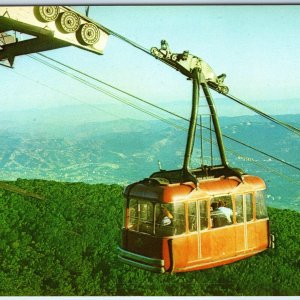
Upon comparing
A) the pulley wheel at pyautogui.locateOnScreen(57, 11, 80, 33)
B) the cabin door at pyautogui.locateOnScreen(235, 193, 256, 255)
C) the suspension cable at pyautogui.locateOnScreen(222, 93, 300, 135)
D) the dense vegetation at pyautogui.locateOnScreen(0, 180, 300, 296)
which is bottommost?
the dense vegetation at pyautogui.locateOnScreen(0, 180, 300, 296)

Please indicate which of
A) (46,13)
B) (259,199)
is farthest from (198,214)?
(46,13)

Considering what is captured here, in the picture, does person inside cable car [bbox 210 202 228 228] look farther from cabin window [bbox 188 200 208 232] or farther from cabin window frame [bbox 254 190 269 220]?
cabin window frame [bbox 254 190 269 220]

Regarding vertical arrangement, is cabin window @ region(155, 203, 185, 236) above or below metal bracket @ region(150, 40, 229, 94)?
below

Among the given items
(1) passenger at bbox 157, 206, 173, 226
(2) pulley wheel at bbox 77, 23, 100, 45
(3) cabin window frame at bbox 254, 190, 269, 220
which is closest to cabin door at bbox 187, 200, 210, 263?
(1) passenger at bbox 157, 206, 173, 226

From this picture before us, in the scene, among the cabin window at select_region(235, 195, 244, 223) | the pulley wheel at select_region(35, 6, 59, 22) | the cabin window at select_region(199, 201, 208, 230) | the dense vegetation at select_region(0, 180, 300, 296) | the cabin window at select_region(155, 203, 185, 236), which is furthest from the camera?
the dense vegetation at select_region(0, 180, 300, 296)

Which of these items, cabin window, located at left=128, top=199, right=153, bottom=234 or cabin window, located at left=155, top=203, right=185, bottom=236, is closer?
cabin window, located at left=155, top=203, right=185, bottom=236

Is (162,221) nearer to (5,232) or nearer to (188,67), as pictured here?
(188,67)

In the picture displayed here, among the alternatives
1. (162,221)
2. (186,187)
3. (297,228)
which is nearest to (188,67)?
(186,187)
